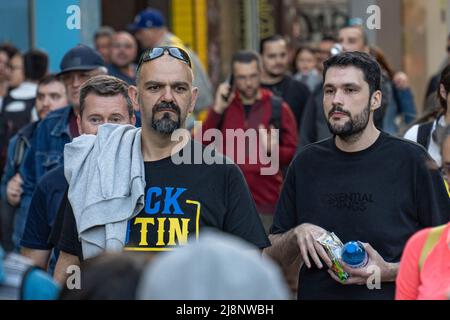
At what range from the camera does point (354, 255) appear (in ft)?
20.1

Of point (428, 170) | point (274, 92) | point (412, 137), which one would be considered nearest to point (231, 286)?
point (428, 170)

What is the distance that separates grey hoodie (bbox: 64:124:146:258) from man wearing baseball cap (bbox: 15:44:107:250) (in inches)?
70.0

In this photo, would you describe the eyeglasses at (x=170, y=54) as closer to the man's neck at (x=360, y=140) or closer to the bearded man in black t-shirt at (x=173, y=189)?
the bearded man in black t-shirt at (x=173, y=189)

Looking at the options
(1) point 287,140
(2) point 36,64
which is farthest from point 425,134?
(2) point 36,64

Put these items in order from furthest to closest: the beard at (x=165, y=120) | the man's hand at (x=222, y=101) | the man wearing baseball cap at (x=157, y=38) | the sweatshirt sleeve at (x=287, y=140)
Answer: the man wearing baseball cap at (x=157, y=38)
the man's hand at (x=222, y=101)
the sweatshirt sleeve at (x=287, y=140)
the beard at (x=165, y=120)

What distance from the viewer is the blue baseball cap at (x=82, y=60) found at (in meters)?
9.07

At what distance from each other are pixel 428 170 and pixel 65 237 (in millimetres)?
1641

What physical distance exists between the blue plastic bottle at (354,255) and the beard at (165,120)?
0.91 meters

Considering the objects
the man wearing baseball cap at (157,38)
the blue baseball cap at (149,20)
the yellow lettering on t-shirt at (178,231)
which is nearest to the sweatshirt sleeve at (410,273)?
the yellow lettering on t-shirt at (178,231)

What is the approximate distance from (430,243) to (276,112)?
18.6ft

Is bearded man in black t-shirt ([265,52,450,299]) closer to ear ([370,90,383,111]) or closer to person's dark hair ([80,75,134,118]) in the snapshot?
ear ([370,90,383,111])

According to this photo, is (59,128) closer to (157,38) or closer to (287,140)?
(287,140)
